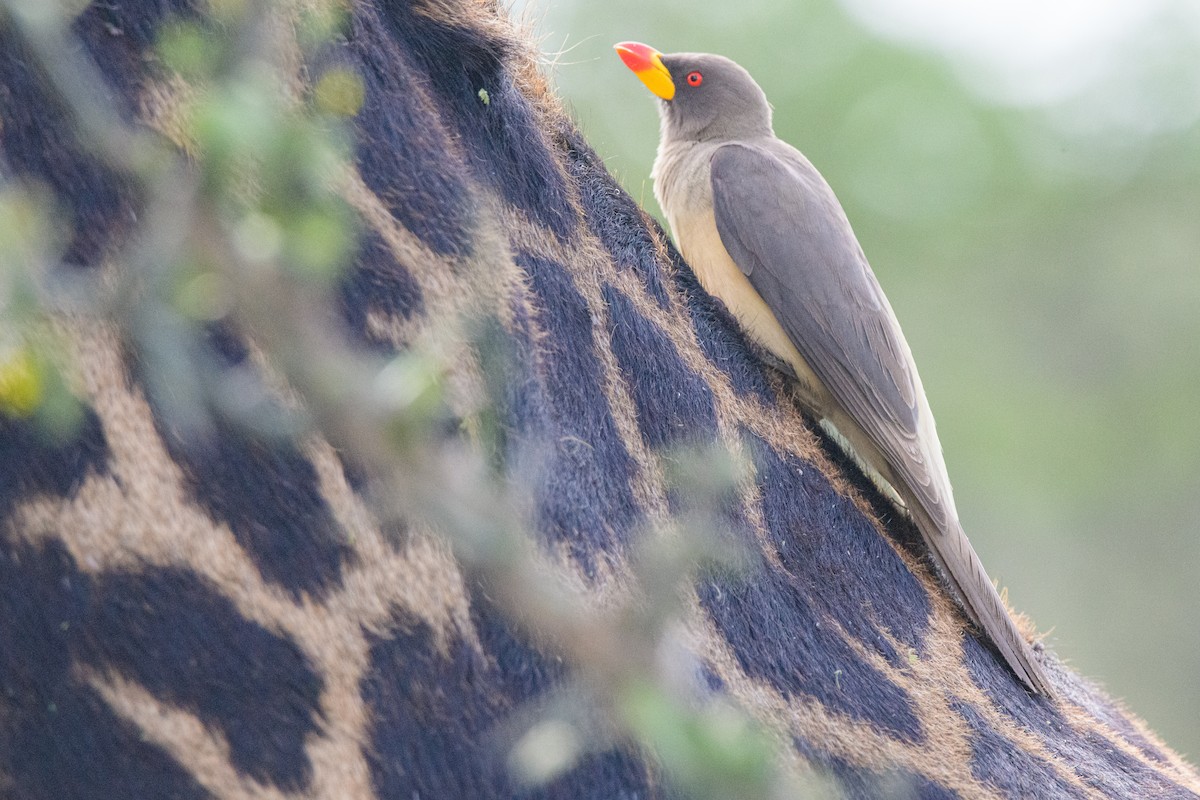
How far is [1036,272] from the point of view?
15289mm

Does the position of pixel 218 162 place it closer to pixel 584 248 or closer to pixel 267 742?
pixel 267 742

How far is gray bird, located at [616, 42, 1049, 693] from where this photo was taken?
9.63 feet

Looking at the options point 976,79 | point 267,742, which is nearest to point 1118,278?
point 976,79

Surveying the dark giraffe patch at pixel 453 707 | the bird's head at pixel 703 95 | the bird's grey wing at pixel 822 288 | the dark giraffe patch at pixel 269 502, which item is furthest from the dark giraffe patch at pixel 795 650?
the bird's head at pixel 703 95

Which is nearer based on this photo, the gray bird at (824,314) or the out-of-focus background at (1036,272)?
the gray bird at (824,314)

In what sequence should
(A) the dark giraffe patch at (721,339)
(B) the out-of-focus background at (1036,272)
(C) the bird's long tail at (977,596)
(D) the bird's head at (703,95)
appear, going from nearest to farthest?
1. (A) the dark giraffe patch at (721,339)
2. (C) the bird's long tail at (977,596)
3. (D) the bird's head at (703,95)
4. (B) the out-of-focus background at (1036,272)

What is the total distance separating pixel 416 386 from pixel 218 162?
0.76 ft

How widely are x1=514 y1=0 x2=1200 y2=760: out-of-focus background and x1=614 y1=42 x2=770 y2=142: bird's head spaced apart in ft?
26.3

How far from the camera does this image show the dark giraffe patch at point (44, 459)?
56.0 inches

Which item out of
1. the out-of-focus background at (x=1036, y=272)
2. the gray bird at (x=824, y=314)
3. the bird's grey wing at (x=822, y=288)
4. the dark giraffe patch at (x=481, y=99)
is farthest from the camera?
the out-of-focus background at (x=1036, y=272)

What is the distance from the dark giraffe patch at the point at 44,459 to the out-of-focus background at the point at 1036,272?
438 inches

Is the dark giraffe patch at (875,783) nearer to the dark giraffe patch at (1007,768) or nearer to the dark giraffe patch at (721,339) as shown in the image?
the dark giraffe patch at (1007,768)

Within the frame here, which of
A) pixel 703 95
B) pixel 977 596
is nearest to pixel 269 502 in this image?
pixel 977 596

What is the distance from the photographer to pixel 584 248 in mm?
2219
